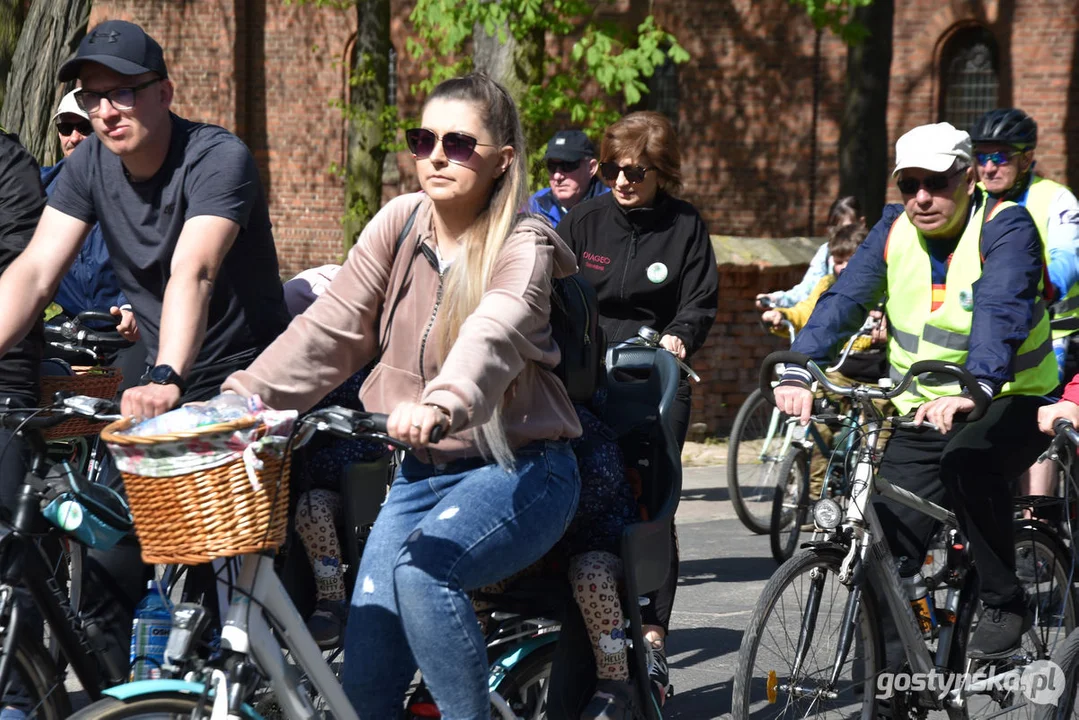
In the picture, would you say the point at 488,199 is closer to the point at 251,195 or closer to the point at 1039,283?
the point at 251,195

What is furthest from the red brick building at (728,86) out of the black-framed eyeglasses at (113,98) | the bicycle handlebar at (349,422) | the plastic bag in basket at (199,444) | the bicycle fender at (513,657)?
the plastic bag in basket at (199,444)

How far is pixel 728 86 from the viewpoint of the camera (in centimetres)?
1761

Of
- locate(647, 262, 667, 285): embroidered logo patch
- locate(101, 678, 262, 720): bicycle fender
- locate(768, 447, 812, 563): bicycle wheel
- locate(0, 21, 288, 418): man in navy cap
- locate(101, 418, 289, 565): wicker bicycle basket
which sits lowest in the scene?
locate(768, 447, 812, 563): bicycle wheel

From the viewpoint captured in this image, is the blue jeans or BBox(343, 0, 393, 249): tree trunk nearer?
the blue jeans

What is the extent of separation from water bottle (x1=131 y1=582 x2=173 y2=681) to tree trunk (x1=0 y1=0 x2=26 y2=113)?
24.0 ft

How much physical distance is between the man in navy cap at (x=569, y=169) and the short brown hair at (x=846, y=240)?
2967 millimetres

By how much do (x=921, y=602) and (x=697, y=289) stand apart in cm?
178

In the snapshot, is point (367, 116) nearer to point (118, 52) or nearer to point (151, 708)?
point (118, 52)

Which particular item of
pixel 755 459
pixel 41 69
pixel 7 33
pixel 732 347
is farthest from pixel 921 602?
pixel 732 347

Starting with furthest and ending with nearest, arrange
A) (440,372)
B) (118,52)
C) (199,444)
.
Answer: (118,52) < (440,372) < (199,444)

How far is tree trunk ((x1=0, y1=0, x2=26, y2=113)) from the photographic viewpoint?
33.6ft

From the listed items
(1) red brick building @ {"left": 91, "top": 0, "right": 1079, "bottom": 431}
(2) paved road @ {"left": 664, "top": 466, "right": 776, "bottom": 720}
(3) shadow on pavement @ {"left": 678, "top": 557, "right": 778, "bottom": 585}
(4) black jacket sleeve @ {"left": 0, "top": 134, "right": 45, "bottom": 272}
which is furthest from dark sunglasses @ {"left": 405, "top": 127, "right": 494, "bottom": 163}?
(1) red brick building @ {"left": 91, "top": 0, "right": 1079, "bottom": 431}

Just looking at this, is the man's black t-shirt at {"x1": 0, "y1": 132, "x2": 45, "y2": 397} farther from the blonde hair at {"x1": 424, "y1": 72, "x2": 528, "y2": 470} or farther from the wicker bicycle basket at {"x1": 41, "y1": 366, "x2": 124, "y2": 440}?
the blonde hair at {"x1": 424, "y1": 72, "x2": 528, "y2": 470}

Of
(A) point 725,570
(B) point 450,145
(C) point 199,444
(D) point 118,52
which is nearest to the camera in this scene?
(C) point 199,444
